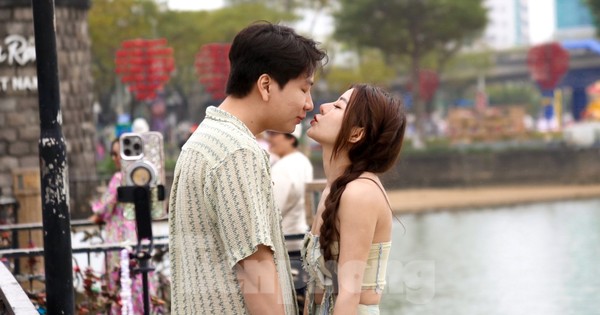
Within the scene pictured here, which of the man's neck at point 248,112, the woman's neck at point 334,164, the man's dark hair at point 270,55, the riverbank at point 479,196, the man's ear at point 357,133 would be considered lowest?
the riverbank at point 479,196

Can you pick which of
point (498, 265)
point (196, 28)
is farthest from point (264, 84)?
point (196, 28)

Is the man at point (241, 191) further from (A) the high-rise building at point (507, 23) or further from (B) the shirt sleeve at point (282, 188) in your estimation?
(A) the high-rise building at point (507, 23)

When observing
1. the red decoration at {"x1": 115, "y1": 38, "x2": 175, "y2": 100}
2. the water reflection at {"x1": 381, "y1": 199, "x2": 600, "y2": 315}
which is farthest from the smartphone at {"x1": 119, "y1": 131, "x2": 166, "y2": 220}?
the red decoration at {"x1": 115, "y1": 38, "x2": 175, "y2": 100}

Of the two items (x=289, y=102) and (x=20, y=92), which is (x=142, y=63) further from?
(x=289, y=102)

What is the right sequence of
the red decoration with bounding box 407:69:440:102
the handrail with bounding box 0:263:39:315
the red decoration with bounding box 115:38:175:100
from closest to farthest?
the handrail with bounding box 0:263:39:315, the red decoration with bounding box 115:38:175:100, the red decoration with bounding box 407:69:440:102

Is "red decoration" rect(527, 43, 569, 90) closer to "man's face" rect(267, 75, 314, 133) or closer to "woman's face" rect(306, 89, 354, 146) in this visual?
"woman's face" rect(306, 89, 354, 146)

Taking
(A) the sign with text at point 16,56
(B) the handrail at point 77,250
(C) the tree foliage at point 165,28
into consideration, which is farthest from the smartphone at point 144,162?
(C) the tree foliage at point 165,28

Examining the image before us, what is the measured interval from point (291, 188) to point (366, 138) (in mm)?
3894

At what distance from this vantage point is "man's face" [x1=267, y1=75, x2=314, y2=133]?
127 inches

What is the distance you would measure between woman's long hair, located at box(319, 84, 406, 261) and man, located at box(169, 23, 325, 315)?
181mm

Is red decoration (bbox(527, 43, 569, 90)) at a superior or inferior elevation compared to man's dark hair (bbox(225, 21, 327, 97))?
superior

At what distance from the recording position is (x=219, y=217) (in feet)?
10.0

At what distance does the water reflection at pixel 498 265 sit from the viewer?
11062 millimetres

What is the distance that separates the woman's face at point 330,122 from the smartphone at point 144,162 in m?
2.22
